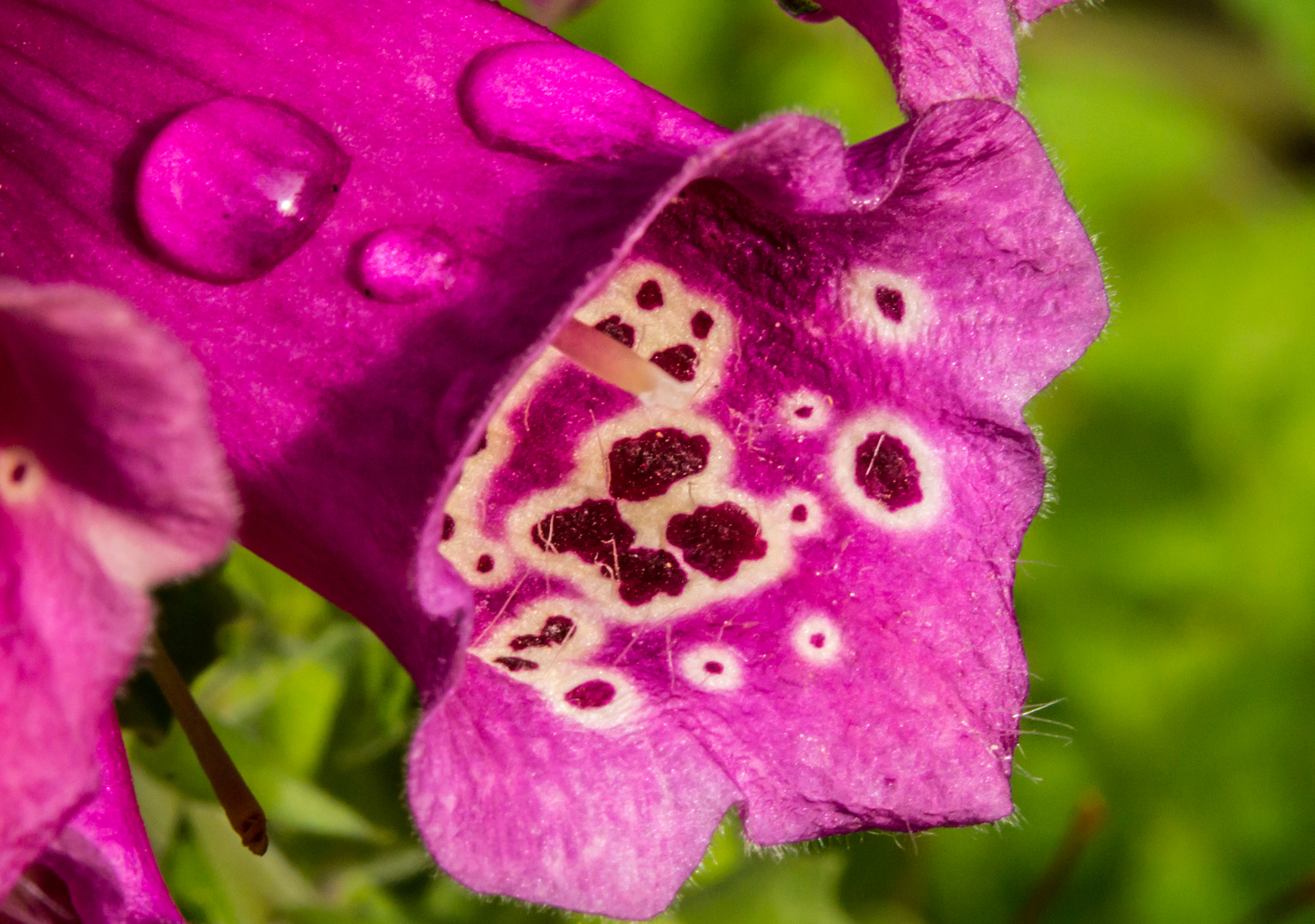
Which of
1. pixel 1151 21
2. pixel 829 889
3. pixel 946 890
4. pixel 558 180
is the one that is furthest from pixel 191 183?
pixel 1151 21

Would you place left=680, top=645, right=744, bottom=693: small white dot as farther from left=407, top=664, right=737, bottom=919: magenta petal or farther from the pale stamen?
the pale stamen

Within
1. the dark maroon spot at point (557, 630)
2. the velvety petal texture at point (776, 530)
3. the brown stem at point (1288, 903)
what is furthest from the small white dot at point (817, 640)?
the brown stem at point (1288, 903)

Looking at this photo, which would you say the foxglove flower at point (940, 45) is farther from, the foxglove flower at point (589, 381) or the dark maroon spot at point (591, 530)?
the dark maroon spot at point (591, 530)

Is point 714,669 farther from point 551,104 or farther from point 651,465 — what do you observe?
point 551,104

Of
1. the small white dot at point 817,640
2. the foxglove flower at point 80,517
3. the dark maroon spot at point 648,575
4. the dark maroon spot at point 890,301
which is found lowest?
the dark maroon spot at point 648,575

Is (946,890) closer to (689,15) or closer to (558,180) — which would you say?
(689,15)

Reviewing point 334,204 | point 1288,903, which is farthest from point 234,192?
point 1288,903
